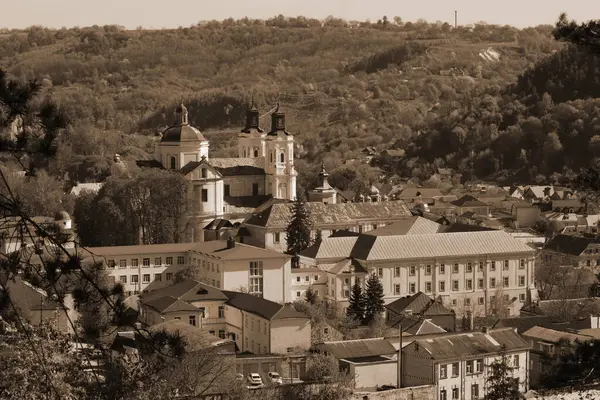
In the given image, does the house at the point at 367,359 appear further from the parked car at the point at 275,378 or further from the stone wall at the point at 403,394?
the parked car at the point at 275,378

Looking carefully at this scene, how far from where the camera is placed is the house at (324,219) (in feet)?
174

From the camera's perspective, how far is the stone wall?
116 ft

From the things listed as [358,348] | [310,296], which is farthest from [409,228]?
[358,348]

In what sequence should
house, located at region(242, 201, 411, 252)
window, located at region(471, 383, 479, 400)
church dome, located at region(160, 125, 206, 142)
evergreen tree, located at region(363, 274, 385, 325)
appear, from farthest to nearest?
church dome, located at region(160, 125, 206, 142), house, located at region(242, 201, 411, 252), evergreen tree, located at region(363, 274, 385, 325), window, located at region(471, 383, 479, 400)

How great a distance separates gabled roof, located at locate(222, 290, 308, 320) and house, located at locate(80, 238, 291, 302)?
1918 mm

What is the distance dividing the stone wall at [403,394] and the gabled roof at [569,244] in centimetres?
1972

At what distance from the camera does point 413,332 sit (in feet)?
133

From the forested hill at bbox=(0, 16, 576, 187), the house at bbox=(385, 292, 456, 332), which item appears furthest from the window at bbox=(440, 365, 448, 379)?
the forested hill at bbox=(0, 16, 576, 187)

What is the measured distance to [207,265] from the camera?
46625 millimetres

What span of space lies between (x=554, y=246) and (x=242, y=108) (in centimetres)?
7248

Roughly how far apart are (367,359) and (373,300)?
7.16 m

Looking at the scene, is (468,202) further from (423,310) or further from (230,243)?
(423,310)

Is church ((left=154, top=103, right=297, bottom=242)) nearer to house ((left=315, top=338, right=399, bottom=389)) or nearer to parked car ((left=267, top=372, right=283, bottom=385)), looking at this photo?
house ((left=315, top=338, right=399, bottom=389))

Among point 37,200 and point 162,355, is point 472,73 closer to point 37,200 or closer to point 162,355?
point 37,200
